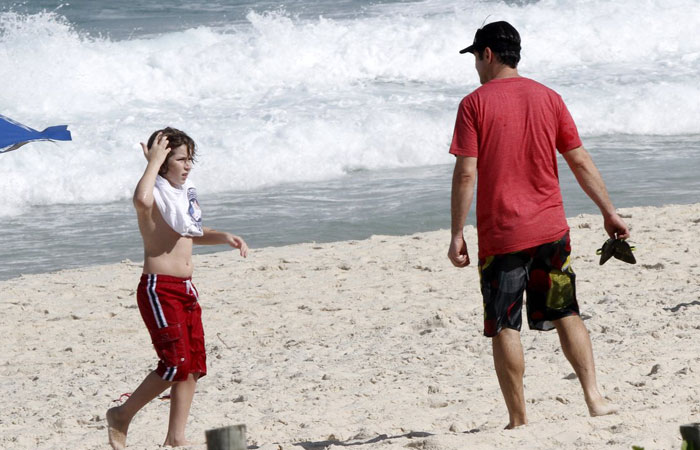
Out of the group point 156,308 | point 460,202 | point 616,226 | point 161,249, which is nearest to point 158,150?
point 161,249

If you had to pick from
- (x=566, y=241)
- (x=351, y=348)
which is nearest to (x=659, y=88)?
(x=351, y=348)

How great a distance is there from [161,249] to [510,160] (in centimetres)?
151

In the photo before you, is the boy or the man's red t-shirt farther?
the boy

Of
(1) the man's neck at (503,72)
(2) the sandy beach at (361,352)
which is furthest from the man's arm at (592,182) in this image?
(2) the sandy beach at (361,352)

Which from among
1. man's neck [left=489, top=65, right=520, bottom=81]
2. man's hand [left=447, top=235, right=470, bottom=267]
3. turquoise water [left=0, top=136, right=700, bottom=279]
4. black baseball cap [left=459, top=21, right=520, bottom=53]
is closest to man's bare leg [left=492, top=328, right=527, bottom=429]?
man's hand [left=447, top=235, right=470, bottom=267]

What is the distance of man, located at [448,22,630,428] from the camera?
12.1 ft

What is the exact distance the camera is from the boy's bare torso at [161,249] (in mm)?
4070

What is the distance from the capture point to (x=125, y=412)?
4.18 meters

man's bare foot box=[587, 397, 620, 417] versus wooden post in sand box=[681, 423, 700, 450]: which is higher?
wooden post in sand box=[681, 423, 700, 450]

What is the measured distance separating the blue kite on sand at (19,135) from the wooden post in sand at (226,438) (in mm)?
2484

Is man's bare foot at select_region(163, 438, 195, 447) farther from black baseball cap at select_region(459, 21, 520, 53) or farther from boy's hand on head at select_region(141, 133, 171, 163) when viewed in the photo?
black baseball cap at select_region(459, 21, 520, 53)

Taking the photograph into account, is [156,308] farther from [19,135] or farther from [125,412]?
[19,135]

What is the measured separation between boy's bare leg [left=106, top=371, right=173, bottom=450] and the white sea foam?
28.0ft

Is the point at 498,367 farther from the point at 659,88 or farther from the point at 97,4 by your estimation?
the point at 97,4
